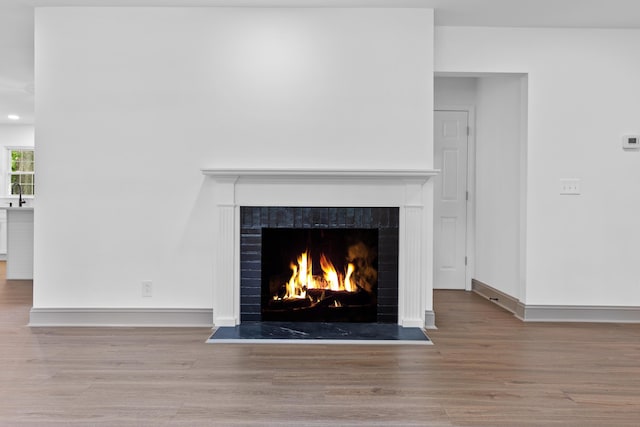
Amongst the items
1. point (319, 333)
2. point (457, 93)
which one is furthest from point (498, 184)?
point (319, 333)

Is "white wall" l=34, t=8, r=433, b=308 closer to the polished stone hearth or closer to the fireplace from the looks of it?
the fireplace

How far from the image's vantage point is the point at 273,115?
12.2 ft

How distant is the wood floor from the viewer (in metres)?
2.17

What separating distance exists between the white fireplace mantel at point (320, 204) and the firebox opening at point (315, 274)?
0.23 m

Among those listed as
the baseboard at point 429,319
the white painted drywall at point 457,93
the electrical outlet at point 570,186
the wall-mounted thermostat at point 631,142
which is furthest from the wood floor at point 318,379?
the white painted drywall at point 457,93

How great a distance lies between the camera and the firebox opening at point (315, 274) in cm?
379

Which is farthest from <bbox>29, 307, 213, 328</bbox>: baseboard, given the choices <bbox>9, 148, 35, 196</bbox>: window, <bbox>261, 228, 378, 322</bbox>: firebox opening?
<bbox>9, 148, 35, 196</bbox>: window

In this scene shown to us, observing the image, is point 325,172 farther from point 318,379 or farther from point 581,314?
point 581,314

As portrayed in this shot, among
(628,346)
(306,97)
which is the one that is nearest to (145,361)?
(306,97)

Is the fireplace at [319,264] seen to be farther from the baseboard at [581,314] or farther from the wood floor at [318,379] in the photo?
the baseboard at [581,314]

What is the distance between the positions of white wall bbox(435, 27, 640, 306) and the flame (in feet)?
5.04

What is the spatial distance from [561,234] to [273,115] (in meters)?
2.58

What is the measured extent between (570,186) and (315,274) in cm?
225

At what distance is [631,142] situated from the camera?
3.98 m
